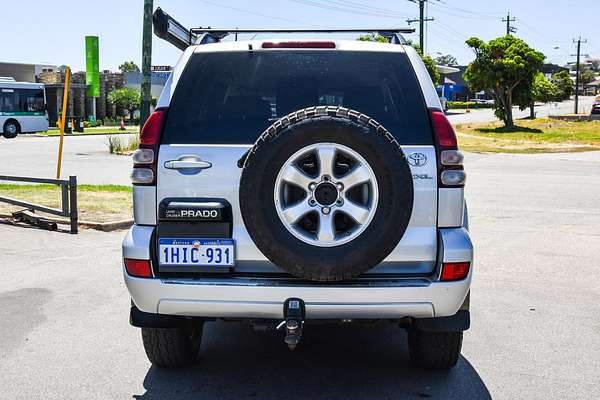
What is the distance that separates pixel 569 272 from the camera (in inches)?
301

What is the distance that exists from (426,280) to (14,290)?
4259 millimetres

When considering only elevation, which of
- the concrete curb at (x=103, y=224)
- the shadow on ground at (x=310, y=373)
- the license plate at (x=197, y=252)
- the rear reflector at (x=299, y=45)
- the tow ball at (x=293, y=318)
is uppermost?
the rear reflector at (x=299, y=45)

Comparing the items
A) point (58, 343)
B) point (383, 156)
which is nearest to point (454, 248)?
point (383, 156)

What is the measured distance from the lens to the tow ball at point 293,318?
376 cm

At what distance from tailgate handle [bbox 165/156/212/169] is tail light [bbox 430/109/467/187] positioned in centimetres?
121

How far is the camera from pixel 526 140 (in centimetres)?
3600

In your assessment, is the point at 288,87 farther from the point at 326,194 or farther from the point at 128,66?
the point at 128,66

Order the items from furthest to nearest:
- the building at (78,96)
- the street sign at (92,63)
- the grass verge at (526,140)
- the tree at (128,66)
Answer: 1. the tree at (128,66)
2. the building at (78,96)
3. the street sign at (92,63)
4. the grass verge at (526,140)

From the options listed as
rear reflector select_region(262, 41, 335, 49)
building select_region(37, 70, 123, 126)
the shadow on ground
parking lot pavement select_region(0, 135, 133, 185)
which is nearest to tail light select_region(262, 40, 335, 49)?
rear reflector select_region(262, 41, 335, 49)

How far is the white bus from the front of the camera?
40.2 metres

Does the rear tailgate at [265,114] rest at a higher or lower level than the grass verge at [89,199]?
higher

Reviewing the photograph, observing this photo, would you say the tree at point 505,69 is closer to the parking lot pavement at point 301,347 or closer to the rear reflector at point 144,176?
the parking lot pavement at point 301,347

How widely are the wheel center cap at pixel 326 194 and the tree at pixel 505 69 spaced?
3968 cm

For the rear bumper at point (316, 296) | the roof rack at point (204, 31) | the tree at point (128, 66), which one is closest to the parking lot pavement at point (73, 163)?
the roof rack at point (204, 31)
